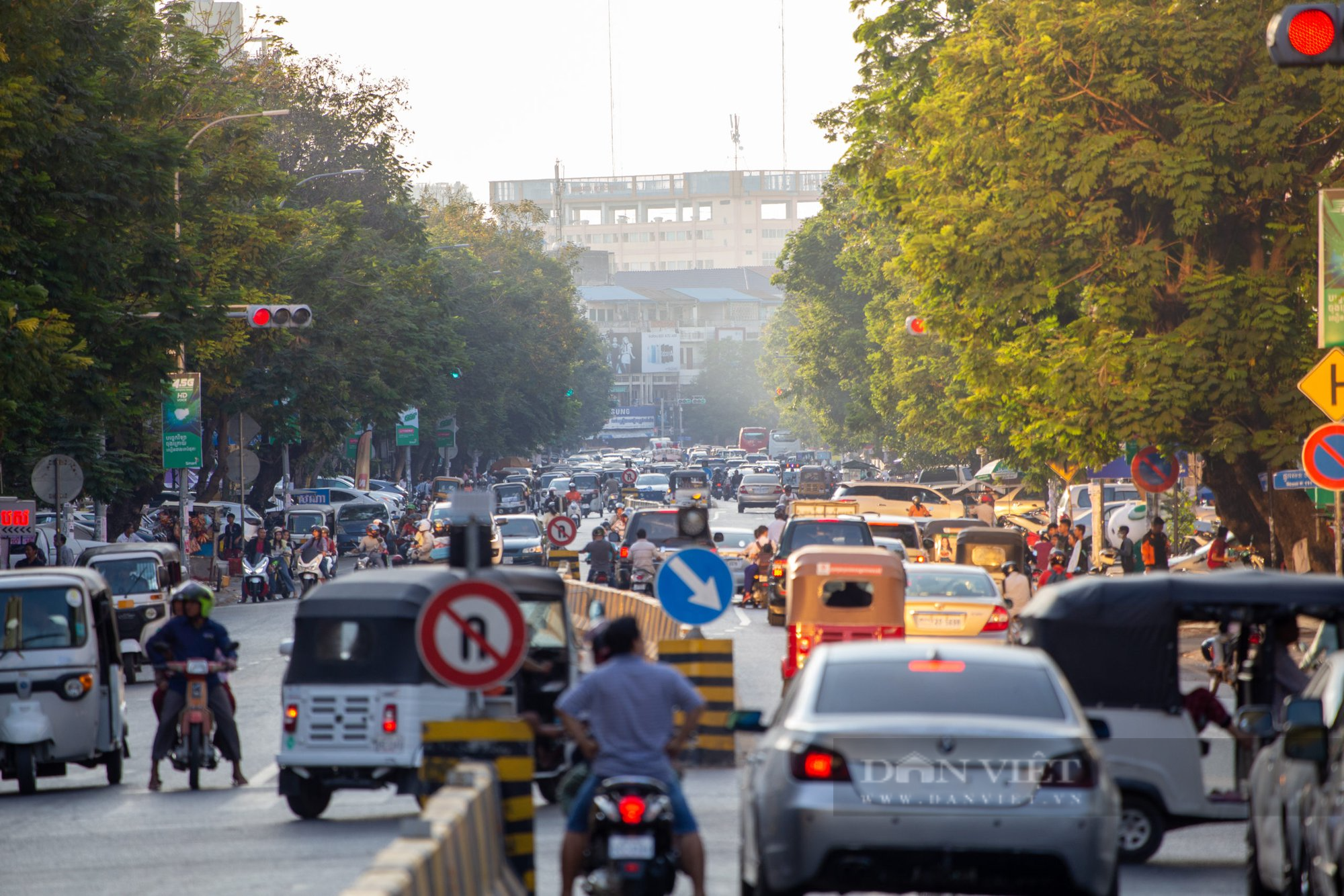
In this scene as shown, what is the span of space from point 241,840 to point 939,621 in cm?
1302

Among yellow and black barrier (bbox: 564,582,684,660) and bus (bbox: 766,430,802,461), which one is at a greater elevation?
yellow and black barrier (bbox: 564,582,684,660)

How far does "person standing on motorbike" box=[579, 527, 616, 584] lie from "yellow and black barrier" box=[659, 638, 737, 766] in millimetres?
21070

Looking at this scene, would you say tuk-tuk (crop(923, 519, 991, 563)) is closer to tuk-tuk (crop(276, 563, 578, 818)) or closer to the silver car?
tuk-tuk (crop(276, 563, 578, 818))

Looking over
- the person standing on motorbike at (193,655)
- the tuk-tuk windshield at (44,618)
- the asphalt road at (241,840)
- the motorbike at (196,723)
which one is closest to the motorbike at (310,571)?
the asphalt road at (241,840)

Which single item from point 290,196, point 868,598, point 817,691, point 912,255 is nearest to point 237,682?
point 868,598

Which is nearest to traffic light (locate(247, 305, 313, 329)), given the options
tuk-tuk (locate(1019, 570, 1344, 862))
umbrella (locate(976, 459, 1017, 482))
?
tuk-tuk (locate(1019, 570, 1344, 862))

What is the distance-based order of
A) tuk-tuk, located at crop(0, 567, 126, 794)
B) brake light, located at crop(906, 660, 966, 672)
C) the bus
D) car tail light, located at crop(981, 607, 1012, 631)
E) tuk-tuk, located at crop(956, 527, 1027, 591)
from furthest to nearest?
the bus < tuk-tuk, located at crop(956, 527, 1027, 591) < car tail light, located at crop(981, 607, 1012, 631) < tuk-tuk, located at crop(0, 567, 126, 794) < brake light, located at crop(906, 660, 966, 672)

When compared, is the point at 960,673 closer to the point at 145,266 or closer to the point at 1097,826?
the point at 1097,826

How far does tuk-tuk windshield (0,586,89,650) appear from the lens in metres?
16.9

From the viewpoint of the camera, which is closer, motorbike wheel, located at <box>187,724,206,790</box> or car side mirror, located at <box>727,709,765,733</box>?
car side mirror, located at <box>727,709,765,733</box>

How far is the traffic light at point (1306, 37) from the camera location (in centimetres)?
1081

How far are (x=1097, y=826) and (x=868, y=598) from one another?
45.6ft

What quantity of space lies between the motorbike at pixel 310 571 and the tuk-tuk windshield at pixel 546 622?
2779 cm

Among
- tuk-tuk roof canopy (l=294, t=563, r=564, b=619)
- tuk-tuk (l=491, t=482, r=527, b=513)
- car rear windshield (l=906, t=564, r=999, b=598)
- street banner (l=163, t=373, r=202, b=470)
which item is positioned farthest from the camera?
tuk-tuk (l=491, t=482, r=527, b=513)
